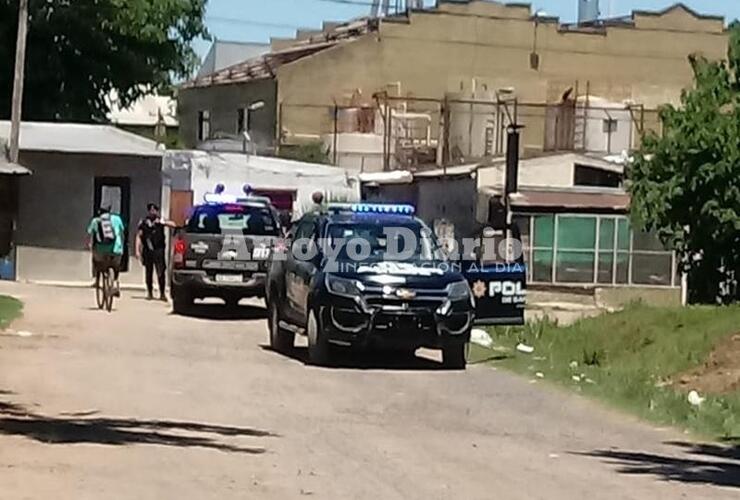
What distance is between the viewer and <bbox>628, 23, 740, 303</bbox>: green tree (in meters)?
38.8

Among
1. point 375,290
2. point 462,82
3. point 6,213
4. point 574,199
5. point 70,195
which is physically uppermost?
point 462,82

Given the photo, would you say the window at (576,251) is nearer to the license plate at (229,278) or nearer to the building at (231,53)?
the license plate at (229,278)

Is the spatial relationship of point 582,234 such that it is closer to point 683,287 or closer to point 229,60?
point 683,287

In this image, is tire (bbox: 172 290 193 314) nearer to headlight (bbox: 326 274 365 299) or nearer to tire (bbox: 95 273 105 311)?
tire (bbox: 95 273 105 311)

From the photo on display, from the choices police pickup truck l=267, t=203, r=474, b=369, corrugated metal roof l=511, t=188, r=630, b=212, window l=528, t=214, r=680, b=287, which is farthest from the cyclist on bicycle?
window l=528, t=214, r=680, b=287

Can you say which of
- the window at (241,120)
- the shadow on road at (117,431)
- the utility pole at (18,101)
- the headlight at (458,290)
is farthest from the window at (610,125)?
the shadow on road at (117,431)

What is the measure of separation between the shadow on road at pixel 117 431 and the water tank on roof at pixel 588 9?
56.0m

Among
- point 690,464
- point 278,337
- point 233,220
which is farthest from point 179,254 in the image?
point 690,464

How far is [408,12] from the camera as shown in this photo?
2383 inches

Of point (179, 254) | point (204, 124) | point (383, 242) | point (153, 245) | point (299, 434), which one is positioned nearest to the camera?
point (299, 434)

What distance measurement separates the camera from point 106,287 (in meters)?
29.2

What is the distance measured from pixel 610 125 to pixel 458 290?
1452 inches

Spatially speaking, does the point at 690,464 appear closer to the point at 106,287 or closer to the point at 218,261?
the point at 218,261

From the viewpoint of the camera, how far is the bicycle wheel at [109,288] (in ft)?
95.6
